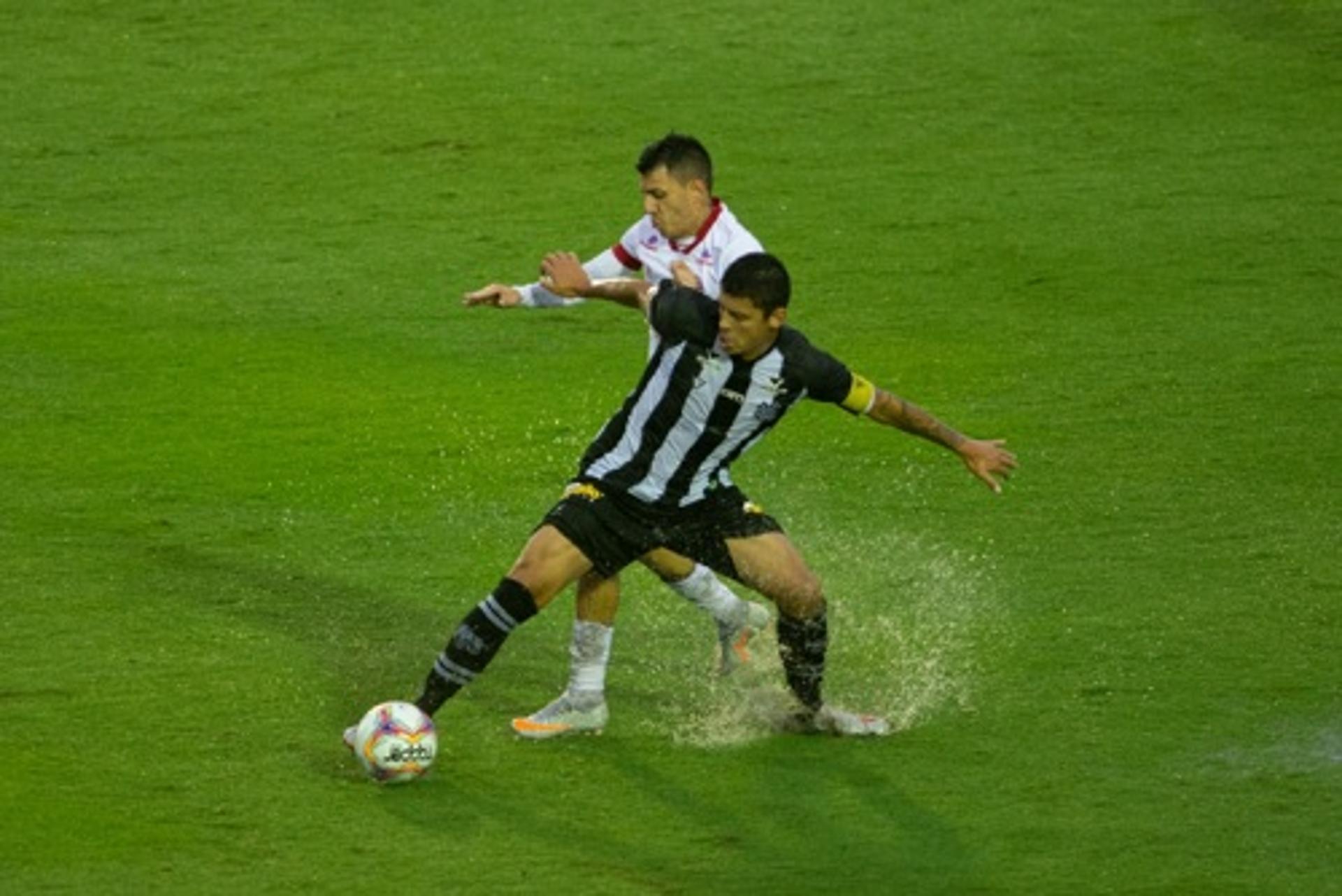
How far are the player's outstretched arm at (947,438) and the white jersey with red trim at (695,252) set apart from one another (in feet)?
2.46

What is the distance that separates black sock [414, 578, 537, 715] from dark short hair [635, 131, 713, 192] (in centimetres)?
163

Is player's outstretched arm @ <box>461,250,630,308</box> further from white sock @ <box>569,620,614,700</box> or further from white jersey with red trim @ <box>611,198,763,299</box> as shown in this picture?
white sock @ <box>569,620,614,700</box>

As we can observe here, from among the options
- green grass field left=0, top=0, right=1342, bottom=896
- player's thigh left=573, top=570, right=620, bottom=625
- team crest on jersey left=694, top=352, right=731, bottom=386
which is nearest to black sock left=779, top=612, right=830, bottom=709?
green grass field left=0, top=0, right=1342, bottom=896

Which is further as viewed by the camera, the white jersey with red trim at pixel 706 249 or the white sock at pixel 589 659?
the white jersey with red trim at pixel 706 249

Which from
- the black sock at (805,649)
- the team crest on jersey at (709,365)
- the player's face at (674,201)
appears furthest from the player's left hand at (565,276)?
the black sock at (805,649)

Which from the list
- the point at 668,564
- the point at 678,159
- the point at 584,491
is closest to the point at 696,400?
the point at 584,491

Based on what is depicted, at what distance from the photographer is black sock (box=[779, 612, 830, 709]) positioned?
10.3 m

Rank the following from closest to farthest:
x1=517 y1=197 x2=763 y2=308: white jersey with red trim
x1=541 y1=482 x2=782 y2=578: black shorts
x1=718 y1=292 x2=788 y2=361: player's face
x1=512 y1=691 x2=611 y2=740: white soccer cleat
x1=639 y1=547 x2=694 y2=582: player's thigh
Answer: x1=718 y1=292 x2=788 y2=361: player's face, x1=541 y1=482 x2=782 y2=578: black shorts, x1=512 y1=691 x2=611 y2=740: white soccer cleat, x1=639 y1=547 x2=694 y2=582: player's thigh, x1=517 y1=197 x2=763 y2=308: white jersey with red trim

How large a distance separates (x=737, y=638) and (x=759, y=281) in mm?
1815

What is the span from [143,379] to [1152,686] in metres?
5.80

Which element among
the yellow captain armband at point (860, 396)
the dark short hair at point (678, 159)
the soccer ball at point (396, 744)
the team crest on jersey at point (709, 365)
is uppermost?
the dark short hair at point (678, 159)

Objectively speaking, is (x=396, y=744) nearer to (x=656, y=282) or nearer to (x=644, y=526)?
(x=644, y=526)

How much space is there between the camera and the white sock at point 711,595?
35.5 ft

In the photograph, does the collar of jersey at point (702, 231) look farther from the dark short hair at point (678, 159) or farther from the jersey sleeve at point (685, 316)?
the jersey sleeve at point (685, 316)
